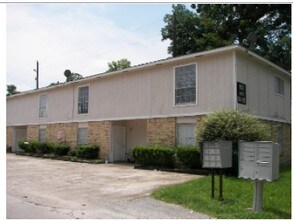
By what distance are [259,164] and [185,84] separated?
9.06m

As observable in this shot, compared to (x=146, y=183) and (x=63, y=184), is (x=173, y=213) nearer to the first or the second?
(x=146, y=183)

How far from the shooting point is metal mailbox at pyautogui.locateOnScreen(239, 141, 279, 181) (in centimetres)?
797

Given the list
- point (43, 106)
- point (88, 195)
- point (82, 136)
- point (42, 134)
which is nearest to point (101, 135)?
point (82, 136)

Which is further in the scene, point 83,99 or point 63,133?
point 63,133

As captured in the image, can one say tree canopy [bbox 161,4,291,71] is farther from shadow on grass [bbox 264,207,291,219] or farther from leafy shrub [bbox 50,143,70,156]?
shadow on grass [bbox 264,207,291,219]

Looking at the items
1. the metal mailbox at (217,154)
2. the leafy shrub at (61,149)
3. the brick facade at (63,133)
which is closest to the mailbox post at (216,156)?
the metal mailbox at (217,154)

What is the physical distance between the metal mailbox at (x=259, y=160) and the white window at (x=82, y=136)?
49.6ft

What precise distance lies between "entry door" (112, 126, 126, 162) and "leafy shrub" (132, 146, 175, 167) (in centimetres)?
353

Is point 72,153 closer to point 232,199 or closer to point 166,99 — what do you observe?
point 166,99

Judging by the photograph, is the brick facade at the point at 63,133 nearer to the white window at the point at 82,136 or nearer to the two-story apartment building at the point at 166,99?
the two-story apartment building at the point at 166,99

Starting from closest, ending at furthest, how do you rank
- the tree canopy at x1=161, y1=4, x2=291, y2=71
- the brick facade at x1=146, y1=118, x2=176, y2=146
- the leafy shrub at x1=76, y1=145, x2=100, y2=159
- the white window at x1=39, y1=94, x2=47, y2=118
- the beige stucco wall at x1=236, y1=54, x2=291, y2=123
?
the beige stucco wall at x1=236, y1=54, x2=291, y2=123, the brick facade at x1=146, y1=118, x2=176, y2=146, the leafy shrub at x1=76, y1=145, x2=100, y2=159, the white window at x1=39, y1=94, x2=47, y2=118, the tree canopy at x1=161, y1=4, x2=291, y2=71

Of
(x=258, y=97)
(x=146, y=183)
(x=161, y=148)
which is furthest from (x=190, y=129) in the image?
(x=146, y=183)

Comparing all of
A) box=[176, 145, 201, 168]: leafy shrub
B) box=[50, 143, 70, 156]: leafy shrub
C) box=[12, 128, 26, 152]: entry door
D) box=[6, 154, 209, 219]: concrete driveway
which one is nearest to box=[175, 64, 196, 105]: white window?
box=[176, 145, 201, 168]: leafy shrub

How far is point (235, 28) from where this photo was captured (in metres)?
30.4
